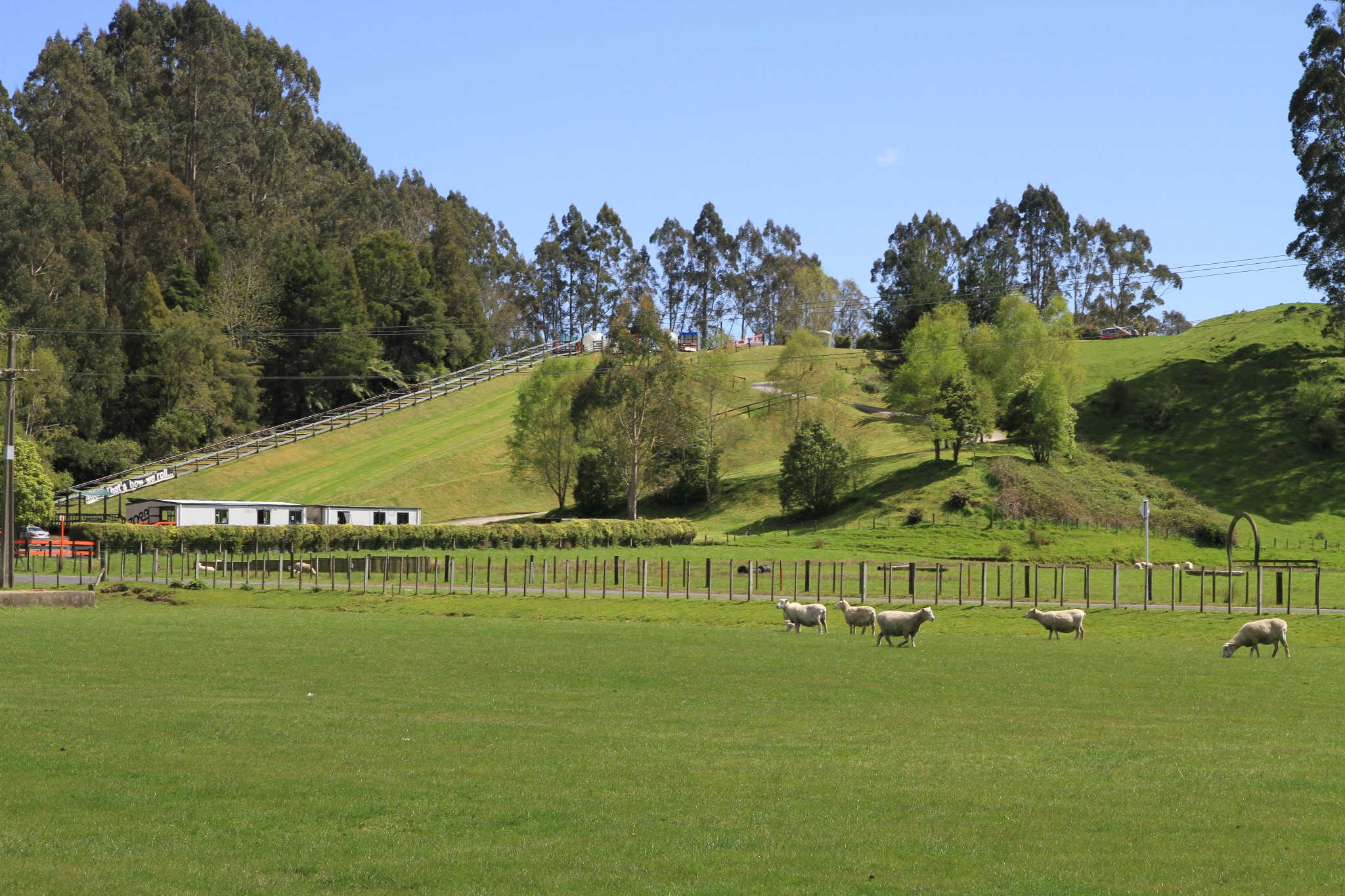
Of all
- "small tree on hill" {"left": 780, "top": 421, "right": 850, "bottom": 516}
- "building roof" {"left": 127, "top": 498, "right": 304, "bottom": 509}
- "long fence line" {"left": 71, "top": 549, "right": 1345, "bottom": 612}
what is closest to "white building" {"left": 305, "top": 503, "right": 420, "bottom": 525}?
"building roof" {"left": 127, "top": 498, "right": 304, "bottom": 509}

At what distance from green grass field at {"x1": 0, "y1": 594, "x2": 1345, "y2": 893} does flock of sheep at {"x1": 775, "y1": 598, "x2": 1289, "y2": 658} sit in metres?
2.91

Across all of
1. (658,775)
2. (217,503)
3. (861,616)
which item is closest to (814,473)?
(217,503)

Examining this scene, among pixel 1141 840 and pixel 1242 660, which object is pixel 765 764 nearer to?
pixel 1141 840

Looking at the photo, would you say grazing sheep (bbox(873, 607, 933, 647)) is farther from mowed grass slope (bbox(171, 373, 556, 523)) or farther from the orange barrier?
mowed grass slope (bbox(171, 373, 556, 523))

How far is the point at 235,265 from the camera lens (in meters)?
139

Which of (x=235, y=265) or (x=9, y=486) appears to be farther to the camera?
(x=235, y=265)

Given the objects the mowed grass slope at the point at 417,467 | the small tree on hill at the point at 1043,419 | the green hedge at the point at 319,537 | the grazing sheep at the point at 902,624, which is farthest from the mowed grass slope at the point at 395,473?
the grazing sheep at the point at 902,624

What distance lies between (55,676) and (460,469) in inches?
3500

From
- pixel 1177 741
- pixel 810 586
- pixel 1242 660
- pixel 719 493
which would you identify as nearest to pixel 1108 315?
pixel 719 493

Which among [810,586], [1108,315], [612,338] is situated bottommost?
[810,586]

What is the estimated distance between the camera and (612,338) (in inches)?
3720

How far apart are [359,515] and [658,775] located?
7341 centimetres

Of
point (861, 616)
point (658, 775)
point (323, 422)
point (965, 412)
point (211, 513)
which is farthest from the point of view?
point (323, 422)

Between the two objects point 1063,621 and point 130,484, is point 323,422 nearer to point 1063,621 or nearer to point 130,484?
point 130,484
